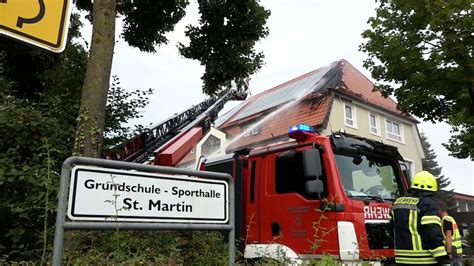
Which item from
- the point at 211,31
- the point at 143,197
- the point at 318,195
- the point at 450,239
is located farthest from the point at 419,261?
the point at 211,31

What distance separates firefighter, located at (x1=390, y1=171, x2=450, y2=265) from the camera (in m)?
4.16

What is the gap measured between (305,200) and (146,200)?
9.29ft

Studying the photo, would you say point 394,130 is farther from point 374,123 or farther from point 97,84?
point 97,84

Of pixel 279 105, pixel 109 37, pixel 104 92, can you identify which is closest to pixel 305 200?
pixel 104 92

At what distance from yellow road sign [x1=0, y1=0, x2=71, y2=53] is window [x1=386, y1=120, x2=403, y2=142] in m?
26.5

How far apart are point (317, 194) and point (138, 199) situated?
9.15 ft

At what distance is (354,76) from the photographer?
26281mm

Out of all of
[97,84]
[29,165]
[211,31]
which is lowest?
[29,165]

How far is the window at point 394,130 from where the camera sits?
26.5m

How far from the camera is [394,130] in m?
27.3

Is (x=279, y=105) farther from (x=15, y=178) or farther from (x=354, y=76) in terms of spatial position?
(x=15, y=178)

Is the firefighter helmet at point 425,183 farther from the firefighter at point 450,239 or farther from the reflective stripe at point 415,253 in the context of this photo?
the reflective stripe at point 415,253

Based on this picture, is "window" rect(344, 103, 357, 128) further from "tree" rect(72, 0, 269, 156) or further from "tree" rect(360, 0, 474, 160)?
"tree" rect(72, 0, 269, 156)

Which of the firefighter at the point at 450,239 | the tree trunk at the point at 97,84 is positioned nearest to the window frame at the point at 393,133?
the firefighter at the point at 450,239
